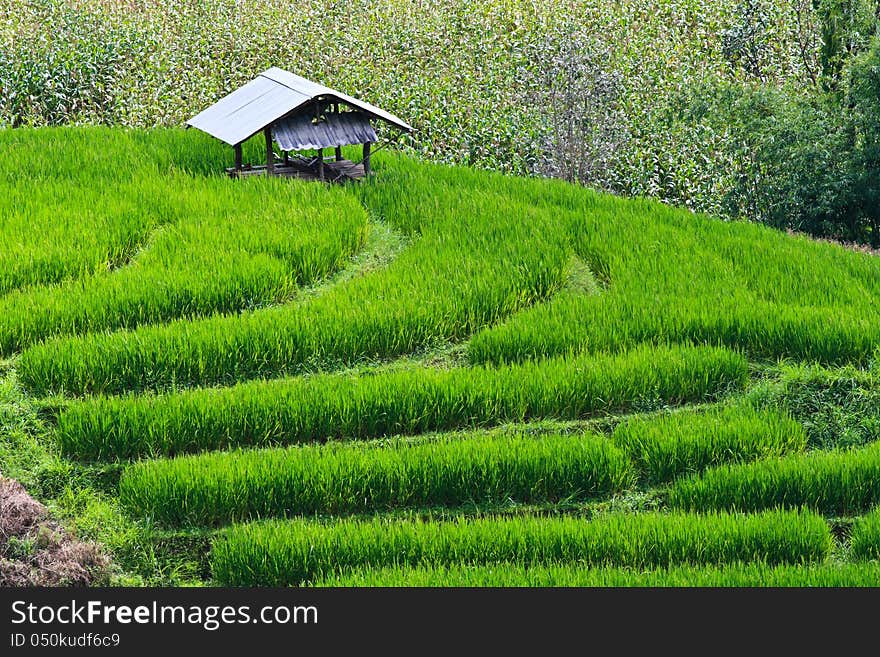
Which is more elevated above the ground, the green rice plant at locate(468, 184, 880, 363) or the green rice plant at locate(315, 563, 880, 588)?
the green rice plant at locate(468, 184, 880, 363)

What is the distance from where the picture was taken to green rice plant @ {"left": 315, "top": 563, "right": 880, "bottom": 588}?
491cm

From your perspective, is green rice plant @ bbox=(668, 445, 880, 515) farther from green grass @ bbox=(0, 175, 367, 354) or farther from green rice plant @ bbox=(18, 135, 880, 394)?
green grass @ bbox=(0, 175, 367, 354)

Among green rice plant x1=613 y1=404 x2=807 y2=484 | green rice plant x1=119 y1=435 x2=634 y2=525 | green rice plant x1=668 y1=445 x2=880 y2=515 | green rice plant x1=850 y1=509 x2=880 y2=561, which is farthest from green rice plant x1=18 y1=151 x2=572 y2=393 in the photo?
green rice plant x1=850 y1=509 x2=880 y2=561

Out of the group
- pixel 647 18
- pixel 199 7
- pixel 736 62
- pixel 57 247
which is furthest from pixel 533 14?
pixel 57 247

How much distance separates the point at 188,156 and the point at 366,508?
225 inches

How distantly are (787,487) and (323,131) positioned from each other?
17.4 ft

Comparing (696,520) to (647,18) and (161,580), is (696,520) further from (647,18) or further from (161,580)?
(647,18)

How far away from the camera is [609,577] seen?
495cm

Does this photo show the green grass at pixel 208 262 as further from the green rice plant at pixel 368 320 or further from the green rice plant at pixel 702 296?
the green rice plant at pixel 702 296

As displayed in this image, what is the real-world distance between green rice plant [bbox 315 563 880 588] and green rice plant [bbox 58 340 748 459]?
5.29ft

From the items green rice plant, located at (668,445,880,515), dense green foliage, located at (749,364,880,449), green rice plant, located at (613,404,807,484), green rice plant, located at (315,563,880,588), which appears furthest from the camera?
dense green foliage, located at (749,364,880,449)

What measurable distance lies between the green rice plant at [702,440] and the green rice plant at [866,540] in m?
0.86

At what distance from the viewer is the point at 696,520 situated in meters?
5.59

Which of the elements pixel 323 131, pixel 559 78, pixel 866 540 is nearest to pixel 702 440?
pixel 866 540
